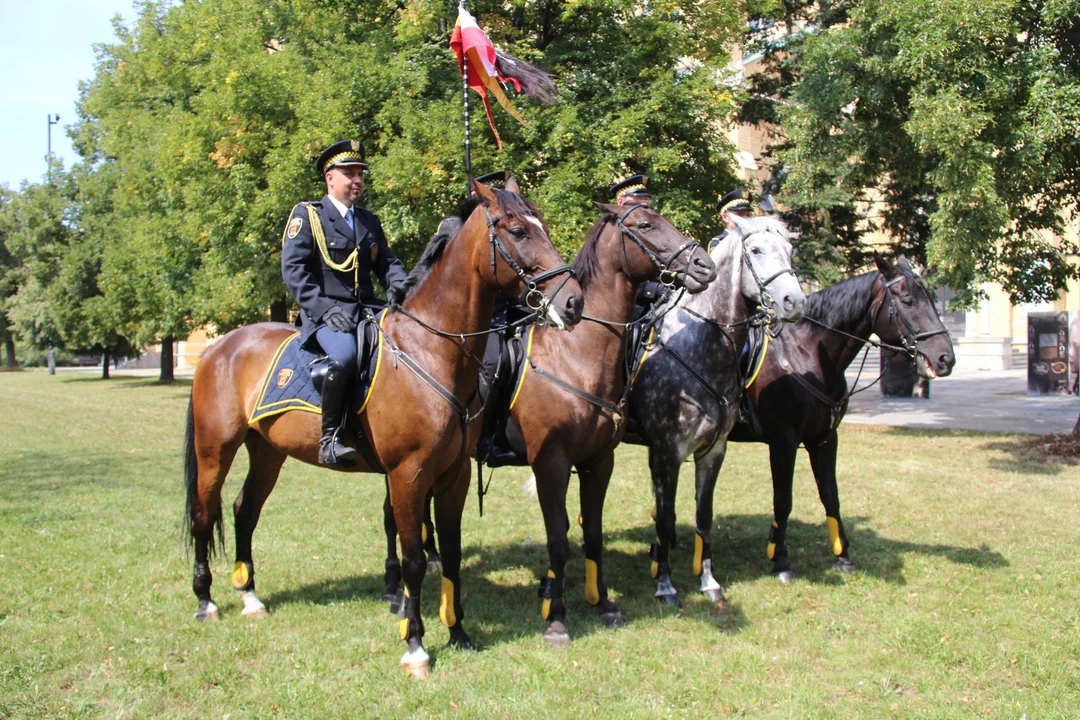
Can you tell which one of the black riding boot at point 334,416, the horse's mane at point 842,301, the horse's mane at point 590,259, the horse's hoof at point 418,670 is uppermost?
the horse's mane at point 590,259

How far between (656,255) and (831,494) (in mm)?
3332

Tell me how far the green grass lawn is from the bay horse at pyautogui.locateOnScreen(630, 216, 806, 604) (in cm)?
84

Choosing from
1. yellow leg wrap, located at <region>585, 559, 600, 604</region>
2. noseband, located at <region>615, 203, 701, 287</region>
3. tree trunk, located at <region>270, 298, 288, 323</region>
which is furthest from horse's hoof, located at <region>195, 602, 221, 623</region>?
tree trunk, located at <region>270, 298, 288, 323</region>

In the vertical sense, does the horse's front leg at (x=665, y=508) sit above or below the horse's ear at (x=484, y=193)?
below

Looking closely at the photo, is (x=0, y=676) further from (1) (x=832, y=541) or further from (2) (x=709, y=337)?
(1) (x=832, y=541)

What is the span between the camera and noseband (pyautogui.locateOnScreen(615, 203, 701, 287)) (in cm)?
602

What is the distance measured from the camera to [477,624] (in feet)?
21.1

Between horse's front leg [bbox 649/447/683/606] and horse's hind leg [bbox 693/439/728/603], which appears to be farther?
horse's hind leg [bbox 693/439/728/603]

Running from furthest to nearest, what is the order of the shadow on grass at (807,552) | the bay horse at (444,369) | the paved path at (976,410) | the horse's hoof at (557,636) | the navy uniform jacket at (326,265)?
the paved path at (976,410) → the shadow on grass at (807,552) → the horse's hoof at (557,636) → the navy uniform jacket at (326,265) → the bay horse at (444,369)

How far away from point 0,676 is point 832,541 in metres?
6.69

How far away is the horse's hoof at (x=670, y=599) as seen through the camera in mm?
6785

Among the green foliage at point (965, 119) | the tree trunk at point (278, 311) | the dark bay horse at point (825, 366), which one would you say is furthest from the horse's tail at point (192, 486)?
the tree trunk at point (278, 311)

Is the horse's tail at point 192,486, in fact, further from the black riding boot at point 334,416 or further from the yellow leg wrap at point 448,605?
the yellow leg wrap at point 448,605

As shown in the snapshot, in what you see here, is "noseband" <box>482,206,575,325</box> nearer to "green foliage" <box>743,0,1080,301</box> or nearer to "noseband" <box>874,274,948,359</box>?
"noseband" <box>874,274,948,359</box>
